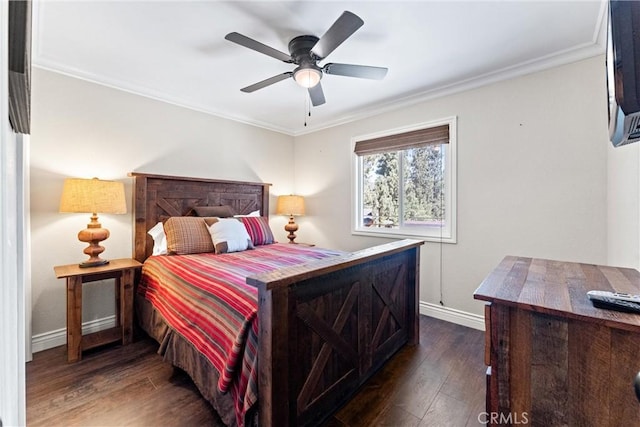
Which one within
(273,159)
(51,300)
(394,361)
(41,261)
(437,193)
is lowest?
(394,361)

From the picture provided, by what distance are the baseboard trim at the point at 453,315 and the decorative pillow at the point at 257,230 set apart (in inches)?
79.2

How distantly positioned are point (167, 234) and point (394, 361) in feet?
8.01

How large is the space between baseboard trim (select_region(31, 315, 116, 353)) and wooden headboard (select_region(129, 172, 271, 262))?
67 cm

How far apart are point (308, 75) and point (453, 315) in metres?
2.75

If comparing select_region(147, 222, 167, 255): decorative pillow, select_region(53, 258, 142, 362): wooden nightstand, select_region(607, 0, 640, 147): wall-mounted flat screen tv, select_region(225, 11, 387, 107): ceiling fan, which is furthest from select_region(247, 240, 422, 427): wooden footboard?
select_region(147, 222, 167, 255): decorative pillow

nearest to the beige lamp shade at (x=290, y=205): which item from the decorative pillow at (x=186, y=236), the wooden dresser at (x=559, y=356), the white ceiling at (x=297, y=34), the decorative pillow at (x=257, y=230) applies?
the decorative pillow at (x=257, y=230)

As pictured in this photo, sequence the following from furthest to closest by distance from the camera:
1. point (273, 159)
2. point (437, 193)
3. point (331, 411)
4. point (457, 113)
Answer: point (273, 159)
point (437, 193)
point (457, 113)
point (331, 411)

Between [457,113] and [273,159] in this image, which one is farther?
[273,159]

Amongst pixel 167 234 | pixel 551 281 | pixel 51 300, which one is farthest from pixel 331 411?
pixel 51 300

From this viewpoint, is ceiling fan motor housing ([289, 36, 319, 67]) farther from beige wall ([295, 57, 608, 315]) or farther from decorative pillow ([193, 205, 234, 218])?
decorative pillow ([193, 205, 234, 218])

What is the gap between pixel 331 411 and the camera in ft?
5.36

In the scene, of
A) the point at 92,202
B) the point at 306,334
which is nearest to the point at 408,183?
the point at 306,334

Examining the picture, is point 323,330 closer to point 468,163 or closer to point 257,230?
point 257,230

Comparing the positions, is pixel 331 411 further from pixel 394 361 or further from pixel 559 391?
pixel 559 391
